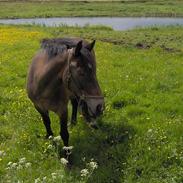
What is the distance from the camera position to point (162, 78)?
51.0 ft

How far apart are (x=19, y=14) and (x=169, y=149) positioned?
52.5m

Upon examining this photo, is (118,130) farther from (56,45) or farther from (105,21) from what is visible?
(105,21)

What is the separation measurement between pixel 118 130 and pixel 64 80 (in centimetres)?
265

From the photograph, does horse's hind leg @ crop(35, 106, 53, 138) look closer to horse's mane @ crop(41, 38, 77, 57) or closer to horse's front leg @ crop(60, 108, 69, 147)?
horse's front leg @ crop(60, 108, 69, 147)

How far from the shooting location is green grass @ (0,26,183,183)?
8891 millimetres

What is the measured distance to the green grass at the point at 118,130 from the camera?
8891mm

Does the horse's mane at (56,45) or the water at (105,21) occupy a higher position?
the horse's mane at (56,45)

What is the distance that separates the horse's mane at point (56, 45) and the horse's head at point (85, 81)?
0.80 m

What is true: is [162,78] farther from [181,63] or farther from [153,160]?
[153,160]

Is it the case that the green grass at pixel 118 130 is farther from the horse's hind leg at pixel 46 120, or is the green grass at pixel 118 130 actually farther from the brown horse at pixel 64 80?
A: the brown horse at pixel 64 80

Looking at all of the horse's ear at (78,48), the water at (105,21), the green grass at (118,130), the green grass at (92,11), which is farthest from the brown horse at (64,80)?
the green grass at (92,11)

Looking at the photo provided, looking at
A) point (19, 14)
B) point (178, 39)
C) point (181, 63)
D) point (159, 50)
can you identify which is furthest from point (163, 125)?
point (19, 14)

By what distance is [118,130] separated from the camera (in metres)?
10.8

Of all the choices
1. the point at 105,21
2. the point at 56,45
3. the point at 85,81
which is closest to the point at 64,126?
the point at 85,81
